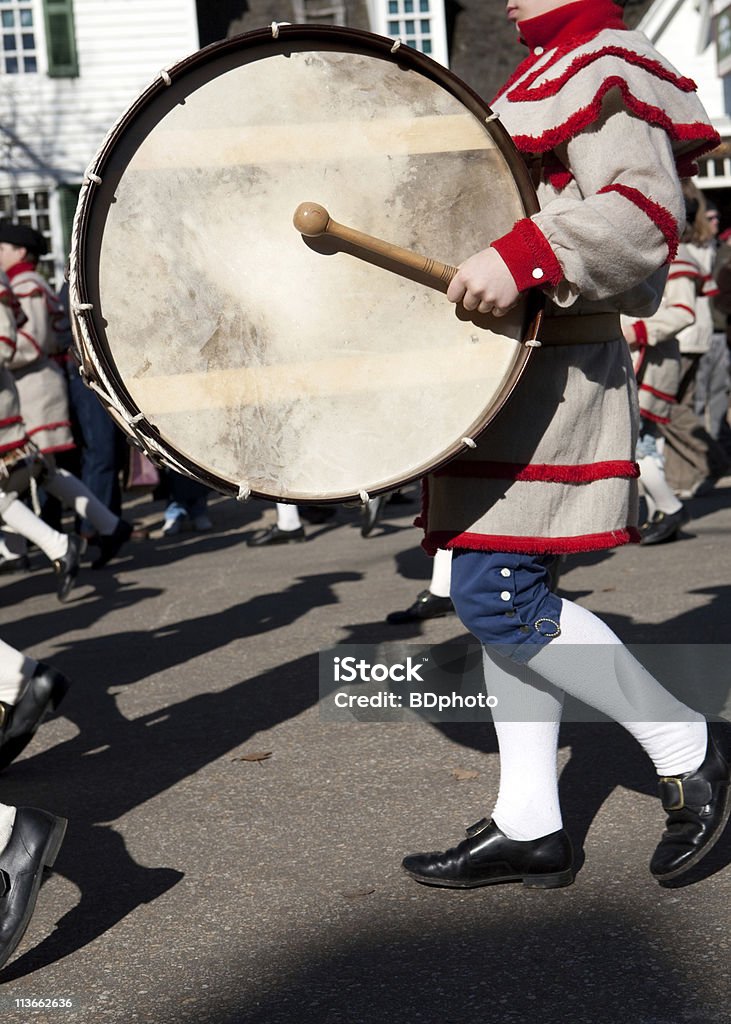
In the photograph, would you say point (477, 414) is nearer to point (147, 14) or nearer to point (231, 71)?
point (231, 71)

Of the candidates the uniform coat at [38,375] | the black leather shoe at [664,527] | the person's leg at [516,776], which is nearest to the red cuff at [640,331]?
the black leather shoe at [664,527]

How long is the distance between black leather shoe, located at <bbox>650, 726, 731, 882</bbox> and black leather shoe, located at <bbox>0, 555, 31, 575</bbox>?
5901 millimetres

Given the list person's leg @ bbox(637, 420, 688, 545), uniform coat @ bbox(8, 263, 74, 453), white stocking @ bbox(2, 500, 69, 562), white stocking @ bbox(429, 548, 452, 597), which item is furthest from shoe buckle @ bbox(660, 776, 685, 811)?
uniform coat @ bbox(8, 263, 74, 453)

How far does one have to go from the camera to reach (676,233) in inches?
109

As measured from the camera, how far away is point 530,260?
2.69m

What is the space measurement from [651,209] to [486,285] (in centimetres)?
33

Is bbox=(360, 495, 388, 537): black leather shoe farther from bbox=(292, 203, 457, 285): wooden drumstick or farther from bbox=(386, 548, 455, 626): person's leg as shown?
bbox=(292, 203, 457, 285): wooden drumstick

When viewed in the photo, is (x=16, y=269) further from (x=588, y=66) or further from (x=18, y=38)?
(x=18, y=38)

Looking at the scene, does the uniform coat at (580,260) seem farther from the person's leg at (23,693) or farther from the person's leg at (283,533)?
the person's leg at (283,533)

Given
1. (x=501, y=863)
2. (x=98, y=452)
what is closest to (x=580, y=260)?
(x=501, y=863)

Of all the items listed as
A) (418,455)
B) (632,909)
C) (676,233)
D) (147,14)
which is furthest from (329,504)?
(147,14)

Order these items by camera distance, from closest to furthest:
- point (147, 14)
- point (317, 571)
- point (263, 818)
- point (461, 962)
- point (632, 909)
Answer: point (461, 962), point (632, 909), point (263, 818), point (317, 571), point (147, 14)

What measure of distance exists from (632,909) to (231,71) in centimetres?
177

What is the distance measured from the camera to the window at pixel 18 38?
60.1ft
